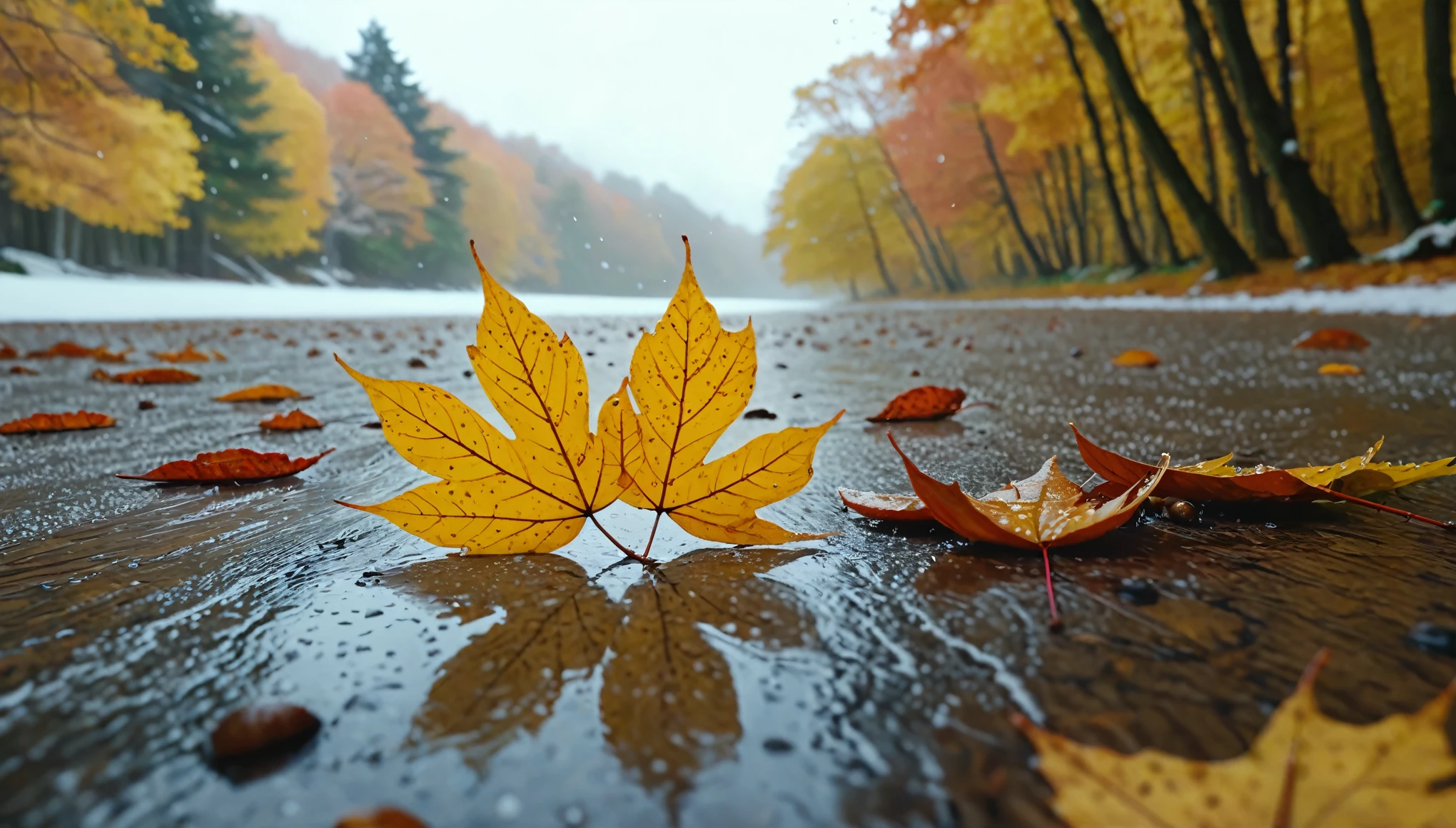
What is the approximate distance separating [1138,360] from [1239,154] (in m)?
5.93

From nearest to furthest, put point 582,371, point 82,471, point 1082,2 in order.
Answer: point 582,371 < point 82,471 < point 1082,2

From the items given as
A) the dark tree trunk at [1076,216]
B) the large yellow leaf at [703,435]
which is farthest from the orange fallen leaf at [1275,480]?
the dark tree trunk at [1076,216]

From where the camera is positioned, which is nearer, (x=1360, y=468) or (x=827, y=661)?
(x=827, y=661)

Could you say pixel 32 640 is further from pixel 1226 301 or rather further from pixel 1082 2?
pixel 1082 2

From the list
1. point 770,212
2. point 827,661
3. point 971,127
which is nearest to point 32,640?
point 827,661

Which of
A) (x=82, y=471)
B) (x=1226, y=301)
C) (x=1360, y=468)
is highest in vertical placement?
(x=1226, y=301)

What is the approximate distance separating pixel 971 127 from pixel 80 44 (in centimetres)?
1462

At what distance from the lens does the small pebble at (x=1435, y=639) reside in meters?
0.37

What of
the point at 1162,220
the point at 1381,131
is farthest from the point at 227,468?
the point at 1162,220

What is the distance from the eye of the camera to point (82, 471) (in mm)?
938

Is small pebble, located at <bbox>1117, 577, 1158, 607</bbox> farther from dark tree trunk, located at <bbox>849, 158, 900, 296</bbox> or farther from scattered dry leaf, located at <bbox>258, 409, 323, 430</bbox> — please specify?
dark tree trunk, located at <bbox>849, 158, 900, 296</bbox>

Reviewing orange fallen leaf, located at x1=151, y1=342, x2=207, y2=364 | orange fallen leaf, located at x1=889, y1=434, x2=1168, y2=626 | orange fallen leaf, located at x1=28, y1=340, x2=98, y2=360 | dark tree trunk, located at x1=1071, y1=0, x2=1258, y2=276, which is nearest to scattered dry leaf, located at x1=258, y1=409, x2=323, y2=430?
orange fallen leaf, located at x1=889, y1=434, x2=1168, y2=626

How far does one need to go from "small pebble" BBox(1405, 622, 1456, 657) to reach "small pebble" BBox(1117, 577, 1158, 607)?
123 mm

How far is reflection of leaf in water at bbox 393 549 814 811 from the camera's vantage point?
0.31 m
